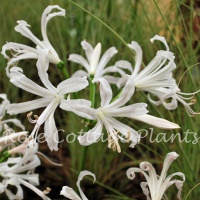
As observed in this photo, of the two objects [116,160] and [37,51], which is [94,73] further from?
[116,160]

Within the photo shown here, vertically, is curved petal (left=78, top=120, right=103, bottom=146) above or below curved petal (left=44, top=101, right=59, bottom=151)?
below

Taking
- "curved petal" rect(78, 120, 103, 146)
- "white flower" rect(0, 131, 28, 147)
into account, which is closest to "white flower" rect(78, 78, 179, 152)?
"curved petal" rect(78, 120, 103, 146)

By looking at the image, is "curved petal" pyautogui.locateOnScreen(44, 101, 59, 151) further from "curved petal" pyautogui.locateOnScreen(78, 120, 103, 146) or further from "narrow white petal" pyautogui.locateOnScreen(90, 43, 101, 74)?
"narrow white petal" pyautogui.locateOnScreen(90, 43, 101, 74)

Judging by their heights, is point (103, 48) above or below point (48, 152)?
above

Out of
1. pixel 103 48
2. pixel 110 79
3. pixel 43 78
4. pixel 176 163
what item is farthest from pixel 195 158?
pixel 43 78

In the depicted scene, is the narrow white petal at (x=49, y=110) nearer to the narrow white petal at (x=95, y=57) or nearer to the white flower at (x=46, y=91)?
the white flower at (x=46, y=91)

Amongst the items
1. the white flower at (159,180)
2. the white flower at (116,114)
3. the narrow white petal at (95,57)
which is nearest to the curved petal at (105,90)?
the white flower at (116,114)
